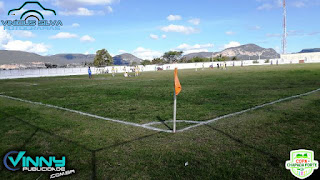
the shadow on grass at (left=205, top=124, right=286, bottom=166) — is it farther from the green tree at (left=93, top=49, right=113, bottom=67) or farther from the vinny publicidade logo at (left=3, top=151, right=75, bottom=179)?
the green tree at (left=93, top=49, right=113, bottom=67)

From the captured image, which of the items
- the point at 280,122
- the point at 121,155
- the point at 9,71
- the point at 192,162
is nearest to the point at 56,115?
the point at 121,155

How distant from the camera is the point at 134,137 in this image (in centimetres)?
582

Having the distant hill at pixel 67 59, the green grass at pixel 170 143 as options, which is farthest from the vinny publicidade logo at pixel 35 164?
the distant hill at pixel 67 59

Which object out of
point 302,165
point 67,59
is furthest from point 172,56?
point 302,165

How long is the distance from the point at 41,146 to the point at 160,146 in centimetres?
271

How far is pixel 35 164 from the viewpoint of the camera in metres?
4.43

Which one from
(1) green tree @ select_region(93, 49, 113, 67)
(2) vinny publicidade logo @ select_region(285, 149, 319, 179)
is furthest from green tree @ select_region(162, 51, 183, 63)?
(2) vinny publicidade logo @ select_region(285, 149, 319, 179)

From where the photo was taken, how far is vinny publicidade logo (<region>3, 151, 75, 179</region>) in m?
4.15

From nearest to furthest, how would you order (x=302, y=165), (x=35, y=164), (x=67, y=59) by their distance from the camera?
(x=302, y=165), (x=35, y=164), (x=67, y=59)

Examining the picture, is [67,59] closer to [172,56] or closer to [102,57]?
[102,57]

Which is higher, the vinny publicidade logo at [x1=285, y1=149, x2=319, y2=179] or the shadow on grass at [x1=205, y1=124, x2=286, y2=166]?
the vinny publicidade logo at [x1=285, y1=149, x2=319, y2=179]

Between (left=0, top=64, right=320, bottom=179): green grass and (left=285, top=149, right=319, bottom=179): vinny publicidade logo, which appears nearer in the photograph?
(left=285, top=149, right=319, bottom=179): vinny publicidade logo

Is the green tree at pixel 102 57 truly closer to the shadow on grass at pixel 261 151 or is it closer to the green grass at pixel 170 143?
the green grass at pixel 170 143

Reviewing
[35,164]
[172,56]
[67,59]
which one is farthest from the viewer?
[172,56]
